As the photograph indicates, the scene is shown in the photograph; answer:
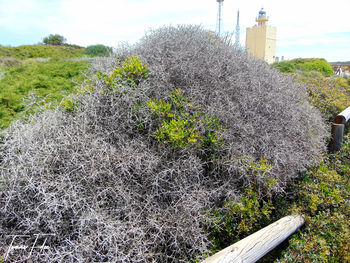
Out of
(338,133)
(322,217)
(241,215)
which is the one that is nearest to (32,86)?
(241,215)

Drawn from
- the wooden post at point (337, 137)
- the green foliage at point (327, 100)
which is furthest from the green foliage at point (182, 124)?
the green foliage at point (327, 100)

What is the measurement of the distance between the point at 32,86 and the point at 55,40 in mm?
22403

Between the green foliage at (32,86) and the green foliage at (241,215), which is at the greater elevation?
the green foliage at (32,86)

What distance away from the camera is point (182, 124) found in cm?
300

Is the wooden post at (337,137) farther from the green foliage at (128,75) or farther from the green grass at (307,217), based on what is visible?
the green foliage at (128,75)

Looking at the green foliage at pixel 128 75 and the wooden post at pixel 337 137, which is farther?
the wooden post at pixel 337 137

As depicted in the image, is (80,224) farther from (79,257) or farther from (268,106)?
(268,106)

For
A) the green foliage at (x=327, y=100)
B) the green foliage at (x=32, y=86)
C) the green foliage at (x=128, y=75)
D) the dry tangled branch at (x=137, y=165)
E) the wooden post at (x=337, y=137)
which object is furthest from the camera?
the green foliage at (x=327, y=100)

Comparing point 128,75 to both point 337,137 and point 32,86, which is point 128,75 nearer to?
point 32,86

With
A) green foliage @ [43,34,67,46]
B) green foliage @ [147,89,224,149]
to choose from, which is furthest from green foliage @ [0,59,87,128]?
green foliage @ [43,34,67,46]

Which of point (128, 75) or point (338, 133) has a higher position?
point (128, 75)

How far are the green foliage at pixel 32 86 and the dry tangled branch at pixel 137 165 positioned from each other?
30.1 inches

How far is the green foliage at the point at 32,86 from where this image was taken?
4868mm

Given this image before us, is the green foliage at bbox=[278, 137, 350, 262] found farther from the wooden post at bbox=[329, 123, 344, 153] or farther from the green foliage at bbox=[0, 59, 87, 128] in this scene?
the green foliage at bbox=[0, 59, 87, 128]
